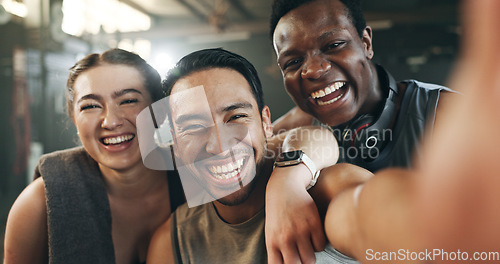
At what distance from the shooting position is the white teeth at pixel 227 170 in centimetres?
40

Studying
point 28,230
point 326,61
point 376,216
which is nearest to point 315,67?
point 326,61

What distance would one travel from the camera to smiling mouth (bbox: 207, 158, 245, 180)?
15.8 inches

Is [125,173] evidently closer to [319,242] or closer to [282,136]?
[282,136]

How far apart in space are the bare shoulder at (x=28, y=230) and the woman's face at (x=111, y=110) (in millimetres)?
156

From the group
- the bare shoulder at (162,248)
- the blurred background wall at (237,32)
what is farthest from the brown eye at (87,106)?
the bare shoulder at (162,248)

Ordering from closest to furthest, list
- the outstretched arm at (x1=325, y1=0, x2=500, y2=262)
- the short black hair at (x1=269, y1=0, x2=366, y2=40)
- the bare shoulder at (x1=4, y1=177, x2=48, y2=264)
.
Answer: the outstretched arm at (x1=325, y1=0, x2=500, y2=262)
the short black hair at (x1=269, y1=0, x2=366, y2=40)
the bare shoulder at (x1=4, y1=177, x2=48, y2=264)

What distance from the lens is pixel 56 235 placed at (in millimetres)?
530

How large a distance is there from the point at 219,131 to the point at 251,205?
0.43 feet

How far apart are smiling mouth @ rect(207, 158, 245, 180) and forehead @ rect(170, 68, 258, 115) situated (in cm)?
8

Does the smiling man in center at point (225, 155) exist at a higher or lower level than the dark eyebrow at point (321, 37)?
lower

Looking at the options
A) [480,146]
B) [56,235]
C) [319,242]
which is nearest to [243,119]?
[319,242]

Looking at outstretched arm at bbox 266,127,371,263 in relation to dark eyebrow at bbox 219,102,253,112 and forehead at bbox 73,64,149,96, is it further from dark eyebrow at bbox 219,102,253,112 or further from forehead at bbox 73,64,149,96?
forehead at bbox 73,64,149,96

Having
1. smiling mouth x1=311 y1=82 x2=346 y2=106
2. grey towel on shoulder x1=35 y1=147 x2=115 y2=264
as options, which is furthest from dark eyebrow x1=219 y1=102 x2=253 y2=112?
grey towel on shoulder x1=35 y1=147 x2=115 y2=264

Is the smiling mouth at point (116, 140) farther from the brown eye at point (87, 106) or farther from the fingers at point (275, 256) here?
the fingers at point (275, 256)
